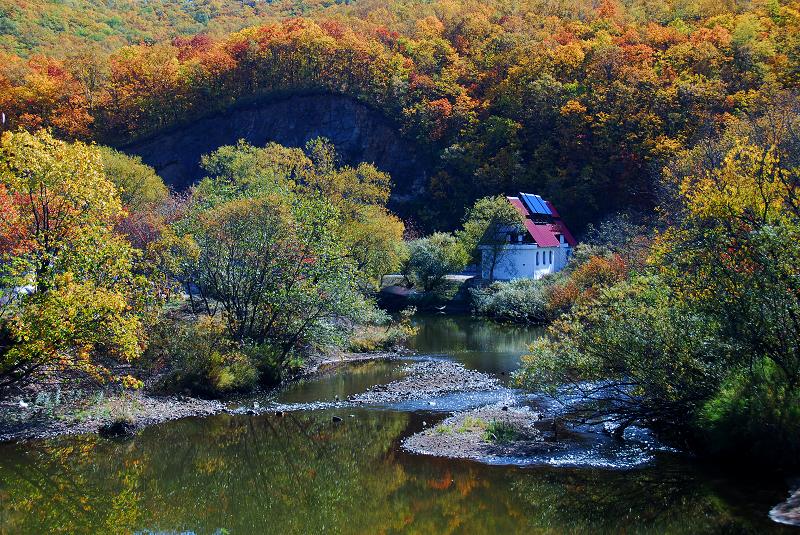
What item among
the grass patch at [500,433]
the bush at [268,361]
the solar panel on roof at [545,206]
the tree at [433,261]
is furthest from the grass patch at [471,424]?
the solar panel on roof at [545,206]

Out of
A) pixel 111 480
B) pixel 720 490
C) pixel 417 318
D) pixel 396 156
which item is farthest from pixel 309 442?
pixel 396 156

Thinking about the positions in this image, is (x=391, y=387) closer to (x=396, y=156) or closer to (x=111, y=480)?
(x=111, y=480)

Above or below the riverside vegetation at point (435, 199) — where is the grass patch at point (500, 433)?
below

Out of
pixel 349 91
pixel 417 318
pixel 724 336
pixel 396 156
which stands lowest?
pixel 417 318

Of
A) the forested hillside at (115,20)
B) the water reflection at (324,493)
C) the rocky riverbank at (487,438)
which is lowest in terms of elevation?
the water reflection at (324,493)

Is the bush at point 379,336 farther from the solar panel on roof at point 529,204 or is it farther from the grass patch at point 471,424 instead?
the solar panel on roof at point 529,204
